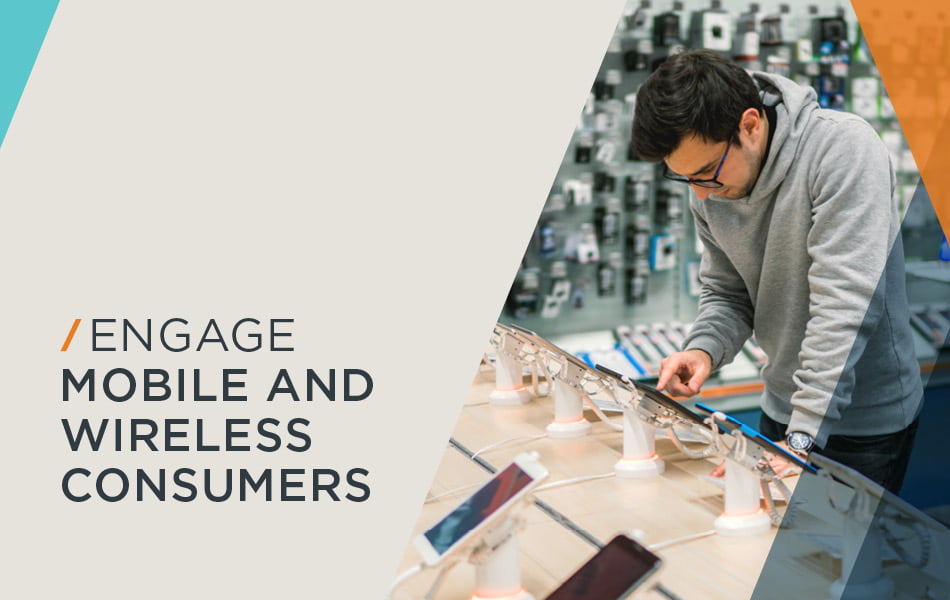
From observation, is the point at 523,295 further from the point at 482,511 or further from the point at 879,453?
the point at 482,511

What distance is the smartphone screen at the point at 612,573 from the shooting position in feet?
4.20

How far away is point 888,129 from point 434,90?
245cm

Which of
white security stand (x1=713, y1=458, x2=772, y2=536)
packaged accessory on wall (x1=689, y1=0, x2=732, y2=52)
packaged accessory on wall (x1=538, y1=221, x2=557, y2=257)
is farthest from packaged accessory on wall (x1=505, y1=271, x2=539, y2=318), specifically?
white security stand (x1=713, y1=458, x2=772, y2=536)

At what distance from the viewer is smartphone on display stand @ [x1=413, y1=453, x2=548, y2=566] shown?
1379 mm

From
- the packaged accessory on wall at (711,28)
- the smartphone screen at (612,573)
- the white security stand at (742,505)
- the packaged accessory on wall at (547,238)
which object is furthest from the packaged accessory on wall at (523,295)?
the smartphone screen at (612,573)

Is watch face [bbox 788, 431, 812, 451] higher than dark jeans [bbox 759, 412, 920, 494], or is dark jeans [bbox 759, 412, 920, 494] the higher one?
watch face [bbox 788, 431, 812, 451]

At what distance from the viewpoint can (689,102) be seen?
5.77ft

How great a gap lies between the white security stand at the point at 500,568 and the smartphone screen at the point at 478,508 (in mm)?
48

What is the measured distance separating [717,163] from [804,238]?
25cm

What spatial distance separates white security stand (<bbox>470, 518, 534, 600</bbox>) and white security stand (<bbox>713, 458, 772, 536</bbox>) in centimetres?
45

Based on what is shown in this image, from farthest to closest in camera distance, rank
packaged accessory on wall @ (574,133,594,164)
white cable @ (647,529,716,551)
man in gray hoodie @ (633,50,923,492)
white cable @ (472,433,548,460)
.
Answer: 1. packaged accessory on wall @ (574,133,594,164)
2. white cable @ (472,433,548,460)
3. man in gray hoodie @ (633,50,923,492)
4. white cable @ (647,529,716,551)

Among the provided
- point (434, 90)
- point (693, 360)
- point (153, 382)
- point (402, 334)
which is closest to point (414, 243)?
point (402, 334)

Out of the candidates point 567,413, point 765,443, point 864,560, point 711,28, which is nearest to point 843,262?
point 765,443

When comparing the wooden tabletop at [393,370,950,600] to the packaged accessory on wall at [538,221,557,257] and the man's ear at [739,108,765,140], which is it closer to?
the man's ear at [739,108,765,140]
